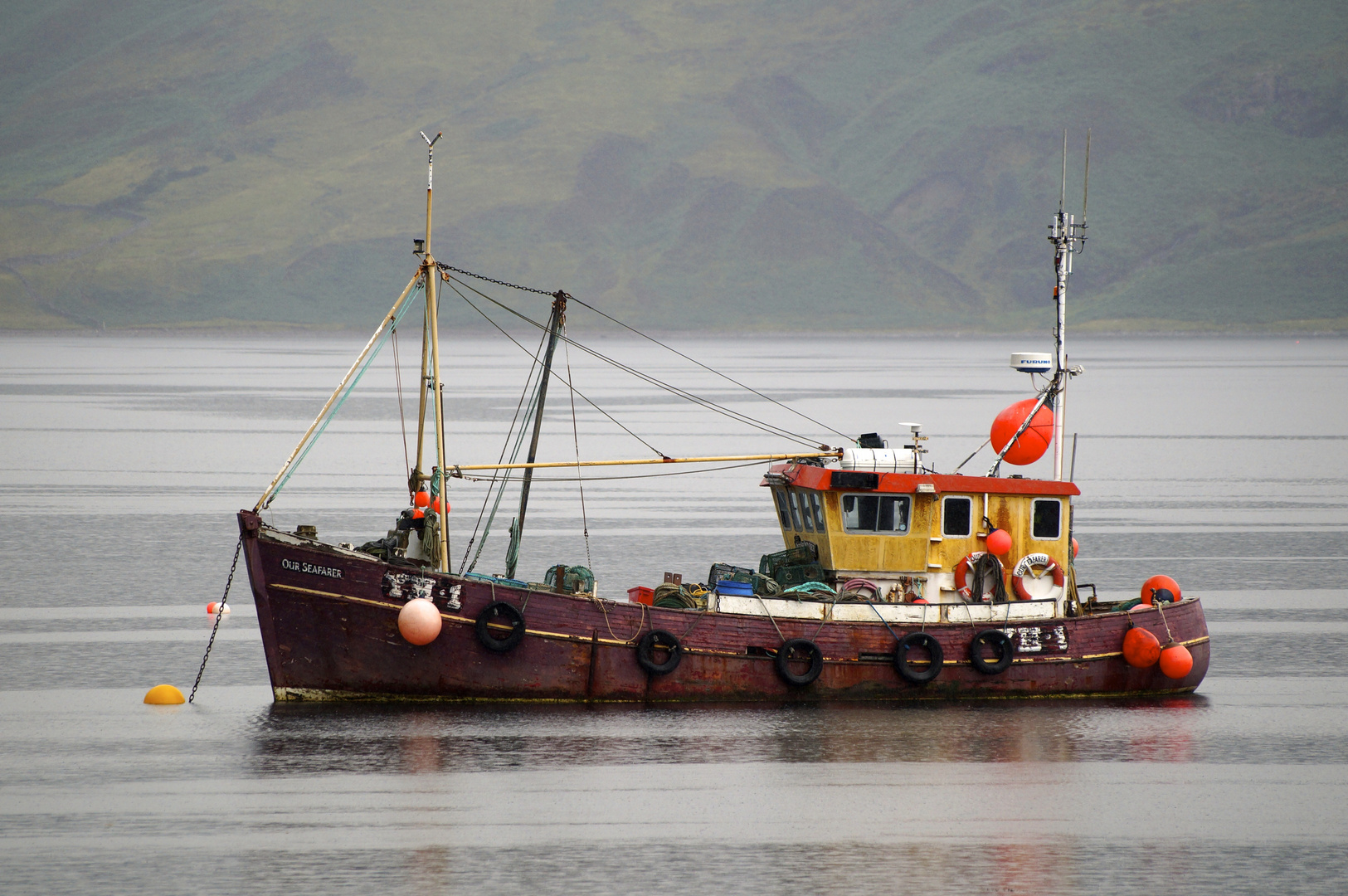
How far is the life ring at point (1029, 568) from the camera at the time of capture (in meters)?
30.8

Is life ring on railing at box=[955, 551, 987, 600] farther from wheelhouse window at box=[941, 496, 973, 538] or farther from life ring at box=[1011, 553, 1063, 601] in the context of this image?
life ring at box=[1011, 553, 1063, 601]

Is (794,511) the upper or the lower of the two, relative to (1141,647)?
upper

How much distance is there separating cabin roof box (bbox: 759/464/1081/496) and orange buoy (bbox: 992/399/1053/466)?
23.4 inches

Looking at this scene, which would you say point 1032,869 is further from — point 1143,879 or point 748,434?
point 748,434

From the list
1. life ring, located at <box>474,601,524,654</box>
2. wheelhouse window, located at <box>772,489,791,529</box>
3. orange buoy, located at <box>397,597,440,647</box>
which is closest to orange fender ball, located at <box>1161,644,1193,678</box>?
wheelhouse window, located at <box>772,489,791,529</box>

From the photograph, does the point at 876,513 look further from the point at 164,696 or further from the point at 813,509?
the point at 164,696

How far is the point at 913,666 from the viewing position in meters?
30.0

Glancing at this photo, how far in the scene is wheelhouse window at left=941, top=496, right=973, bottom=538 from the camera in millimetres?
30688

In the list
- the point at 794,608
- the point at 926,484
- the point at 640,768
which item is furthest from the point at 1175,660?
the point at 640,768

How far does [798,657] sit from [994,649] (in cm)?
342

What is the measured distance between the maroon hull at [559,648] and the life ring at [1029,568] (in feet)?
1.95

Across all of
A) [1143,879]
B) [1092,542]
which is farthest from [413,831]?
[1092,542]

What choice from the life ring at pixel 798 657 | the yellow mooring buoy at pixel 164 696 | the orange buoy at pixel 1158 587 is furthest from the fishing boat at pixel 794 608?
the yellow mooring buoy at pixel 164 696

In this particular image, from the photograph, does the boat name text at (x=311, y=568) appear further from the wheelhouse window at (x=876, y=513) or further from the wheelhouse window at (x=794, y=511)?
the wheelhouse window at (x=876, y=513)
